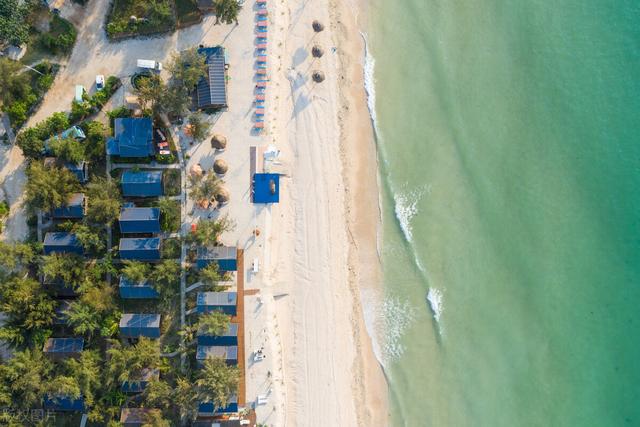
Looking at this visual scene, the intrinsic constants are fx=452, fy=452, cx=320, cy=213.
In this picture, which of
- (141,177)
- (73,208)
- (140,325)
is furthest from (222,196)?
(140,325)

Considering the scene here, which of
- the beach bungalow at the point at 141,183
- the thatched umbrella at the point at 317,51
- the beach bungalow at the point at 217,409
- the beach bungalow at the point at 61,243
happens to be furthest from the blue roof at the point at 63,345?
the thatched umbrella at the point at 317,51

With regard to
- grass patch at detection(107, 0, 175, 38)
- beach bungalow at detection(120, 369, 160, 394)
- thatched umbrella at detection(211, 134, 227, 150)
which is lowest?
beach bungalow at detection(120, 369, 160, 394)

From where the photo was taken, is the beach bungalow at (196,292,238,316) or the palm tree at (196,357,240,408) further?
the beach bungalow at (196,292,238,316)

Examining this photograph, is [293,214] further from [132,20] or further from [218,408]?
[132,20]

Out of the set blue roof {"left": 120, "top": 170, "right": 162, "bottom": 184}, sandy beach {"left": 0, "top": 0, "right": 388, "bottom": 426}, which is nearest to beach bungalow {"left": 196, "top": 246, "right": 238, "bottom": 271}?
sandy beach {"left": 0, "top": 0, "right": 388, "bottom": 426}

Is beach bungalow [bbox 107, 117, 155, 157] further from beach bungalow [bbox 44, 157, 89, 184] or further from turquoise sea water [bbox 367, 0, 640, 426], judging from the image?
turquoise sea water [bbox 367, 0, 640, 426]

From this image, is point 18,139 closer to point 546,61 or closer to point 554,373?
point 546,61

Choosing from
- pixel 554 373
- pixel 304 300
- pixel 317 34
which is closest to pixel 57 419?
pixel 304 300
